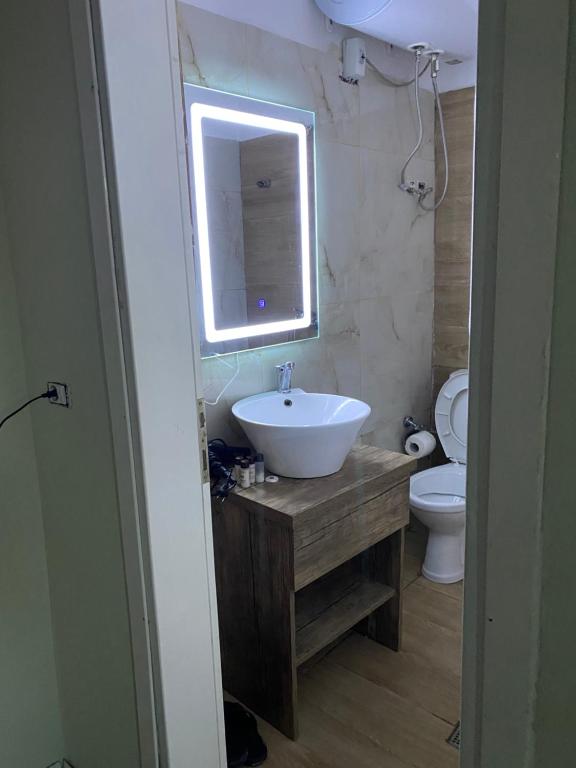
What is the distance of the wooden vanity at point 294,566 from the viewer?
169 centimetres

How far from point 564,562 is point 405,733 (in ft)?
4.83

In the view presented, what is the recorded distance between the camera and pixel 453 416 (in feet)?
9.05

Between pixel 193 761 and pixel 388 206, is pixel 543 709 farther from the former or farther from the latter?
pixel 388 206

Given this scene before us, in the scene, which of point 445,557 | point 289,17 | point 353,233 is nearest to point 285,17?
point 289,17

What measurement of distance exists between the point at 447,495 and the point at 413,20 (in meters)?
1.94

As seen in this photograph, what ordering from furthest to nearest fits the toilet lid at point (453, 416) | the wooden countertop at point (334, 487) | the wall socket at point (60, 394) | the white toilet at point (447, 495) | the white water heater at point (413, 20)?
the toilet lid at point (453, 416), the white toilet at point (447, 495), the white water heater at point (413, 20), the wooden countertop at point (334, 487), the wall socket at point (60, 394)

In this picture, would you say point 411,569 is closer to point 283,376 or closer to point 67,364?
point 283,376

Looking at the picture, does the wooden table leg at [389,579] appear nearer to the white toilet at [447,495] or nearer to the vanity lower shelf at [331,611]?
the vanity lower shelf at [331,611]

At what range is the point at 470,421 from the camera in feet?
2.12

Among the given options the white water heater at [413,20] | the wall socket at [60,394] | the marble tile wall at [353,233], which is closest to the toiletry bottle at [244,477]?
the marble tile wall at [353,233]

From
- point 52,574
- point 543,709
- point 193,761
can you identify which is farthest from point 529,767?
point 52,574

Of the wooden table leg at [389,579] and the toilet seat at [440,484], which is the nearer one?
the wooden table leg at [389,579]

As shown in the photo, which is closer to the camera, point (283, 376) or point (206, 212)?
point (206, 212)

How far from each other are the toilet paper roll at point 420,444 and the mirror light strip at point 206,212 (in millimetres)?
911
